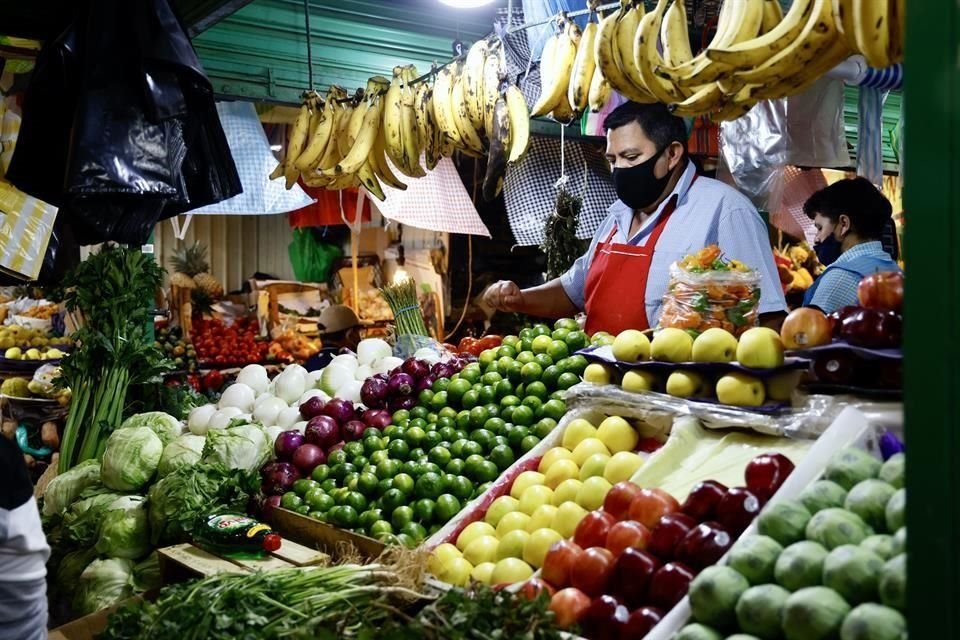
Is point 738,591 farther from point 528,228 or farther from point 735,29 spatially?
point 528,228

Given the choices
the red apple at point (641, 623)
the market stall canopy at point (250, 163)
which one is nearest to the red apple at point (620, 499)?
the red apple at point (641, 623)

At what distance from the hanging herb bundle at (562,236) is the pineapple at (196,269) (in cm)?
574

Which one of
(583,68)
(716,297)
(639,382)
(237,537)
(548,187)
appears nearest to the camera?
(639,382)

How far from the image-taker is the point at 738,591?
1.68m

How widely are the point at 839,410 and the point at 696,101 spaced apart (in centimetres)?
104

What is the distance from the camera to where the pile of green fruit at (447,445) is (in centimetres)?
285

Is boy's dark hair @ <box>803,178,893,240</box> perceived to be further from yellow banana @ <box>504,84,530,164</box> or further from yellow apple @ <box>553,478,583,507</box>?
yellow apple @ <box>553,478,583,507</box>

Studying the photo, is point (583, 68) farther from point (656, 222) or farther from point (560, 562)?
point (560, 562)

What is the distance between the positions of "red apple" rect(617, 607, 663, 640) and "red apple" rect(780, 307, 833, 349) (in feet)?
3.05

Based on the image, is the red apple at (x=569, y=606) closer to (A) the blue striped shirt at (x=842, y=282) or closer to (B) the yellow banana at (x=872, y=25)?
(B) the yellow banana at (x=872, y=25)

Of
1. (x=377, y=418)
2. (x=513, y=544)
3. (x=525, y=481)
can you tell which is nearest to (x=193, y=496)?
(x=377, y=418)

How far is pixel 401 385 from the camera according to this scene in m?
3.71

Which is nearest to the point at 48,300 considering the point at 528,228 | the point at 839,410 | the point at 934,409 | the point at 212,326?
the point at 212,326

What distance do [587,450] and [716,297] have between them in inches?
26.4
